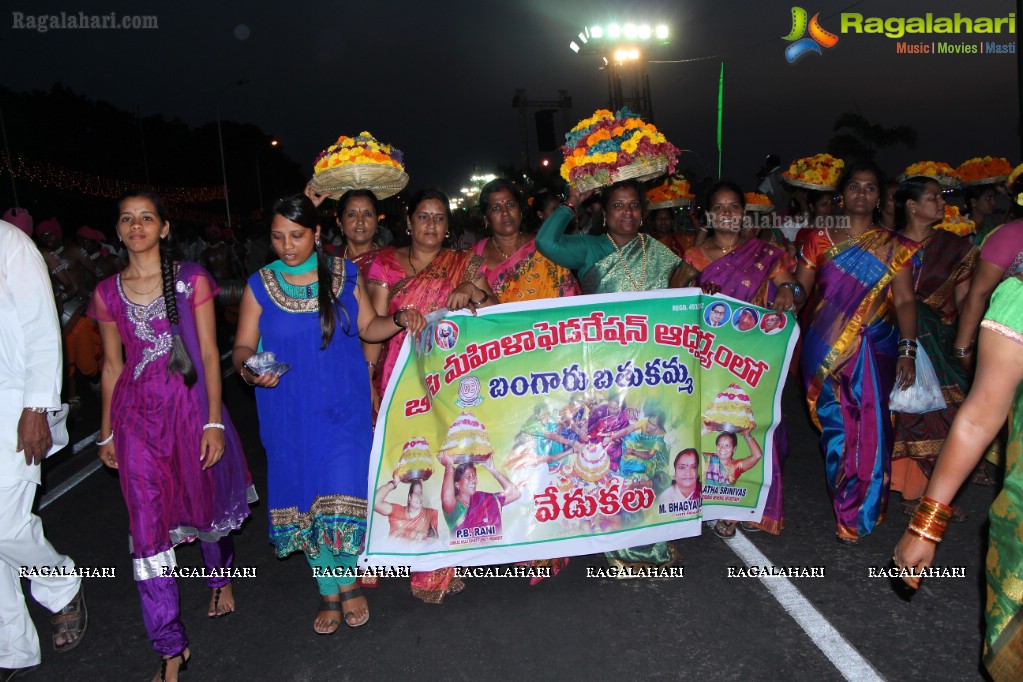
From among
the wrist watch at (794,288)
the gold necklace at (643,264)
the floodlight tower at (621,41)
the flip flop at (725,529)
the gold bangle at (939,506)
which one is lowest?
the flip flop at (725,529)

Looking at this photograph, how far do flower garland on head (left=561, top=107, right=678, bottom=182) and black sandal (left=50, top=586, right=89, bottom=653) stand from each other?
10.6ft

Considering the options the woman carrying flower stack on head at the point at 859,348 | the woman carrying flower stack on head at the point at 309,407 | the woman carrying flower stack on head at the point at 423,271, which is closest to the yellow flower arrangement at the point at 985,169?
the woman carrying flower stack on head at the point at 859,348

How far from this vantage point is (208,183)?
6103 centimetres

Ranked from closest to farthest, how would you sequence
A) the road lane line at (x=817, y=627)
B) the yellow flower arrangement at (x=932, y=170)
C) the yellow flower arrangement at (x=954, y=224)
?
the road lane line at (x=817, y=627), the yellow flower arrangement at (x=932, y=170), the yellow flower arrangement at (x=954, y=224)

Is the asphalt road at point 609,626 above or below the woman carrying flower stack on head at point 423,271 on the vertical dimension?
below

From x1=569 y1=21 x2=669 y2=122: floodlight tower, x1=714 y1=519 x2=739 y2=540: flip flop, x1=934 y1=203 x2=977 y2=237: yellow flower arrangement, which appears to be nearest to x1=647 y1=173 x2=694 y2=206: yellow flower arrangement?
x1=934 y1=203 x2=977 y2=237: yellow flower arrangement

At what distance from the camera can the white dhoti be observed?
3.51m

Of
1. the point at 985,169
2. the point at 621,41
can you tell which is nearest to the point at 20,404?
the point at 985,169

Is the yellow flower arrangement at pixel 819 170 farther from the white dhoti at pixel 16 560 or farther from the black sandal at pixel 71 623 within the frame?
the black sandal at pixel 71 623

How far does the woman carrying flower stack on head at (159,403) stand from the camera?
3.50 m

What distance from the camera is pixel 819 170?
5.64m

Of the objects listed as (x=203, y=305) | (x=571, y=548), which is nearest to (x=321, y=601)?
(x=571, y=548)

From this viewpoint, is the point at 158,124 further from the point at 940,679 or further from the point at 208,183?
the point at 940,679

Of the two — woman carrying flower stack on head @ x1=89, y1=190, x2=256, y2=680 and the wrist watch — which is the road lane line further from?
woman carrying flower stack on head @ x1=89, y1=190, x2=256, y2=680
